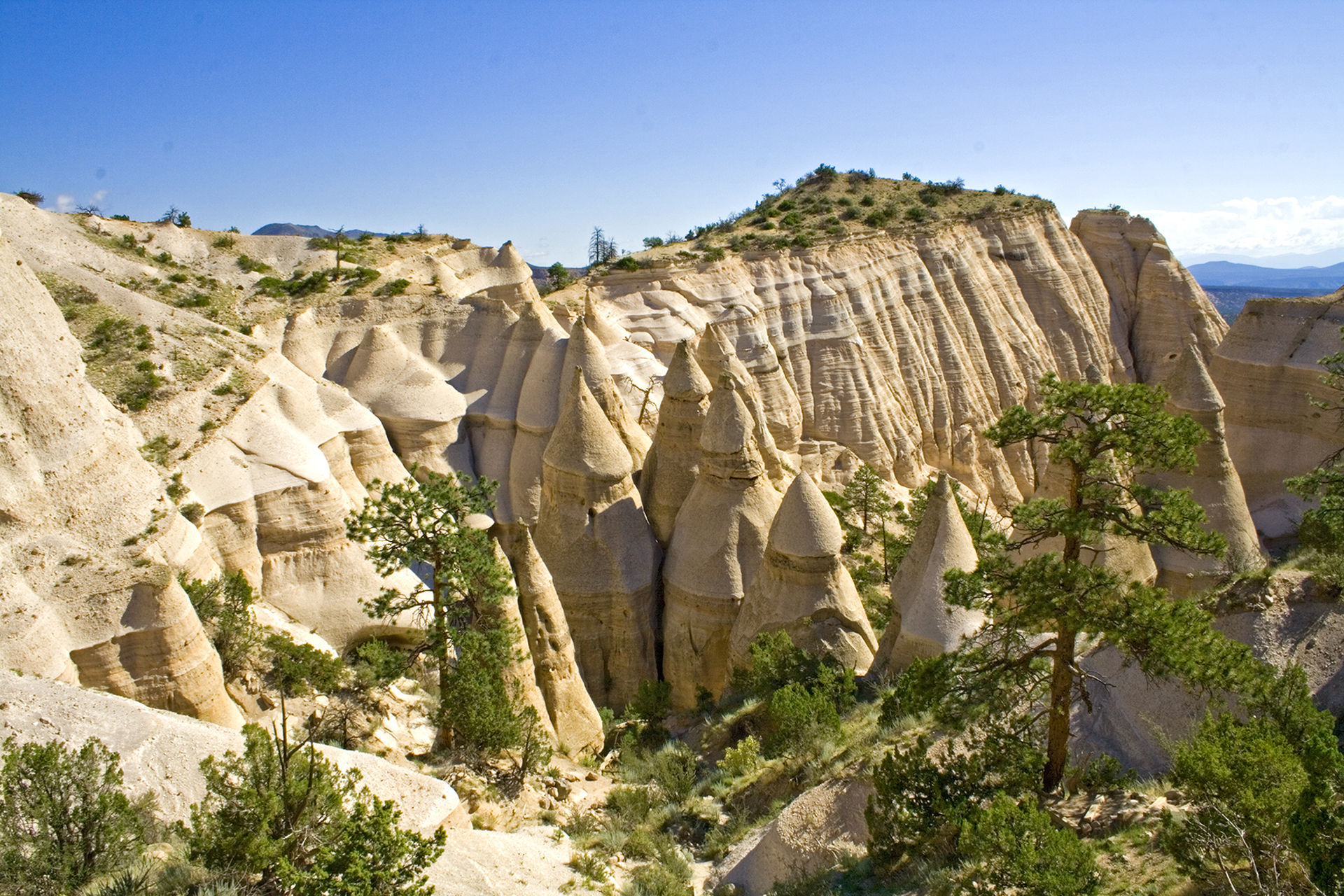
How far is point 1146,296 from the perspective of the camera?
4100 cm

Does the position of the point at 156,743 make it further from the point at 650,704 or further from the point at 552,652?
the point at 650,704

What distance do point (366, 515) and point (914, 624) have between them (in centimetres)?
827

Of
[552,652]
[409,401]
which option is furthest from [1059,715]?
[409,401]

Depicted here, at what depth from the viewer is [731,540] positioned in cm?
1692

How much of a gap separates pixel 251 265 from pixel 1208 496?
2604cm

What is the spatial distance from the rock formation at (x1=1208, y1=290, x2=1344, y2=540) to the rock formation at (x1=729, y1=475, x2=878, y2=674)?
56.8ft

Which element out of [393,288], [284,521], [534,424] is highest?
[393,288]

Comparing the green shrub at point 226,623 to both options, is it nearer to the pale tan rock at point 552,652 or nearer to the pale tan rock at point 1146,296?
the pale tan rock at point 552,652

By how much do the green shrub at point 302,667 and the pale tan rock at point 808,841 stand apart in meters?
6.56

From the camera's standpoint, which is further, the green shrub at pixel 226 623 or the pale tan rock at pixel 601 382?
the pale tan rock at pixel 601 382

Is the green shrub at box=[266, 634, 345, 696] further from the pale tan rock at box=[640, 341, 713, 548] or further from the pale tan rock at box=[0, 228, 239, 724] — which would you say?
the pale tan rock at box=[640, 341, 713, 548]

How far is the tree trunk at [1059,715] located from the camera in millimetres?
8430

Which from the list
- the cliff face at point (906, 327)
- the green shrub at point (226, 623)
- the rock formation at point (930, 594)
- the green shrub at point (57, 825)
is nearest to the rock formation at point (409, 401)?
the cliff face at point (906, 327)

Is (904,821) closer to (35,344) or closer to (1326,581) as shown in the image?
(1326,581)
